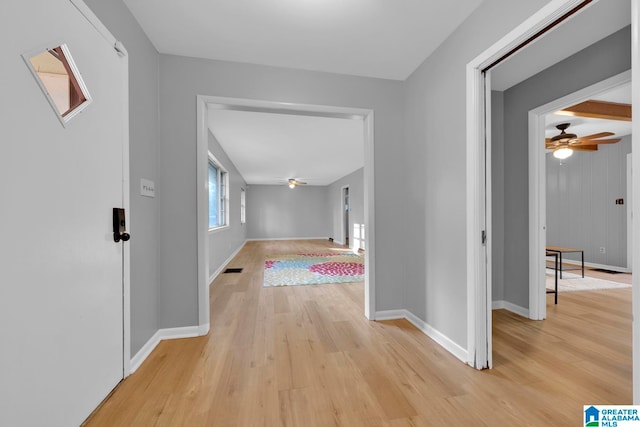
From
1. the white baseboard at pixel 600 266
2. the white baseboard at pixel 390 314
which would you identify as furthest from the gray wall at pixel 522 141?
the white baseboard at pixel 600 266

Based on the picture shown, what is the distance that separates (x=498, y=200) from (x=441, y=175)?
139cm

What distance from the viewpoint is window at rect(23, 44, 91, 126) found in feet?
3.34

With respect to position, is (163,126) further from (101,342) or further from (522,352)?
(522,352)

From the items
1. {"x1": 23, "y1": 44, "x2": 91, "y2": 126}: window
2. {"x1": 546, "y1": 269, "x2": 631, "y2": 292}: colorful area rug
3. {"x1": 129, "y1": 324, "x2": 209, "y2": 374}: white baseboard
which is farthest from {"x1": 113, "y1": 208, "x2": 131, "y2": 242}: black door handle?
{"x1": 546, "y1": 269, "x2": 631, "y2": 292}: colorful area rug

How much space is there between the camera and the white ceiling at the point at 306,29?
5.58ft

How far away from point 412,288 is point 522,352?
90cm

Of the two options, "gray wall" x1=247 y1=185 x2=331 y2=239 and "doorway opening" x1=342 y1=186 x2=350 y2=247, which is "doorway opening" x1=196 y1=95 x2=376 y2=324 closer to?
"doorway opening" x1=342 y1=186 x2=350 y2=247

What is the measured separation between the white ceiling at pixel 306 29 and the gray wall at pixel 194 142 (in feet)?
0.43

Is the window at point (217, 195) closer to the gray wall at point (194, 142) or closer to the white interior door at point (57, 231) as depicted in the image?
the gray wall at point (194, 142)

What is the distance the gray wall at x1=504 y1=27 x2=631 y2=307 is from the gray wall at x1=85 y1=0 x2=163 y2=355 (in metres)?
3.56

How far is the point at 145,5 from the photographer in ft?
5.56

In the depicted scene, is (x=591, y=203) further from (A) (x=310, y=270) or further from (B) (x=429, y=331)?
(A) (x=310, y=270)

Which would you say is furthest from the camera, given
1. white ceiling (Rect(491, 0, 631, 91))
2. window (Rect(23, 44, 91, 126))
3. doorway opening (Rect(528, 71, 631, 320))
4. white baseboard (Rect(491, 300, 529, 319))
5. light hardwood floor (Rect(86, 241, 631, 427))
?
white baseboard (Rect(491, 300, 529, 319))

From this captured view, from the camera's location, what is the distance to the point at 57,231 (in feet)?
3.59
